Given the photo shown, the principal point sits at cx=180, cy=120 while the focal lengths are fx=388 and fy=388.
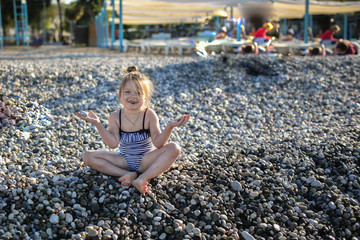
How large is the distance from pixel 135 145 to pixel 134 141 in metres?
0.04

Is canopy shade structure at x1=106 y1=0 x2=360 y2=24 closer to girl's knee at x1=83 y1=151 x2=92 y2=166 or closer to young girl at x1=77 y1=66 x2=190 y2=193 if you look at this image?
young girl at x1=77 y1=66 x2=190 y2=193

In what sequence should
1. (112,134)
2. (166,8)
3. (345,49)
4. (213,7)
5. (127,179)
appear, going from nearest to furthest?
(127,179) → (112,134) → (345,49) → (166,8) → (213,7)

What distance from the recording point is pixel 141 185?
321 cm

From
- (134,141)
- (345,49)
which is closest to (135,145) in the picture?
(134,141)

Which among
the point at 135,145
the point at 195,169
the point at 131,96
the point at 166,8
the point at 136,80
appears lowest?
the point at 195,169

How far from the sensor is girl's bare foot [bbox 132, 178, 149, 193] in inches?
126

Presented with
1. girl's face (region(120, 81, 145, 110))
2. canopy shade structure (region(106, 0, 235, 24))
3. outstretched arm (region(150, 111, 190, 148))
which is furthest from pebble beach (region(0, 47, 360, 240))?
canopy shade structure (region(106, 0, 235, 24))

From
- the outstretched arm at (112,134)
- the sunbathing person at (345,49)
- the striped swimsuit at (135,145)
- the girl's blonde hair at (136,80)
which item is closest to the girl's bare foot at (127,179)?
the striped swimsuit at (135,145)

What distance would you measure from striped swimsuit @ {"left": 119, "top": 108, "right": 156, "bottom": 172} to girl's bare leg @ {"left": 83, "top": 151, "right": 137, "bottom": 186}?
7 cm

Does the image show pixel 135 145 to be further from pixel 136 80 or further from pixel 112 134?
pixel 136 80

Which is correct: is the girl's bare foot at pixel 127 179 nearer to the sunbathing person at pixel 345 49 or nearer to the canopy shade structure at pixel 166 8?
the sunbathing person at pixel 345 49

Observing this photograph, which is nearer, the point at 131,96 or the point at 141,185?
the point at 141,185

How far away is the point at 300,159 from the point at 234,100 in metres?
2.93

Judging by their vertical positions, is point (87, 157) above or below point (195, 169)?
above
